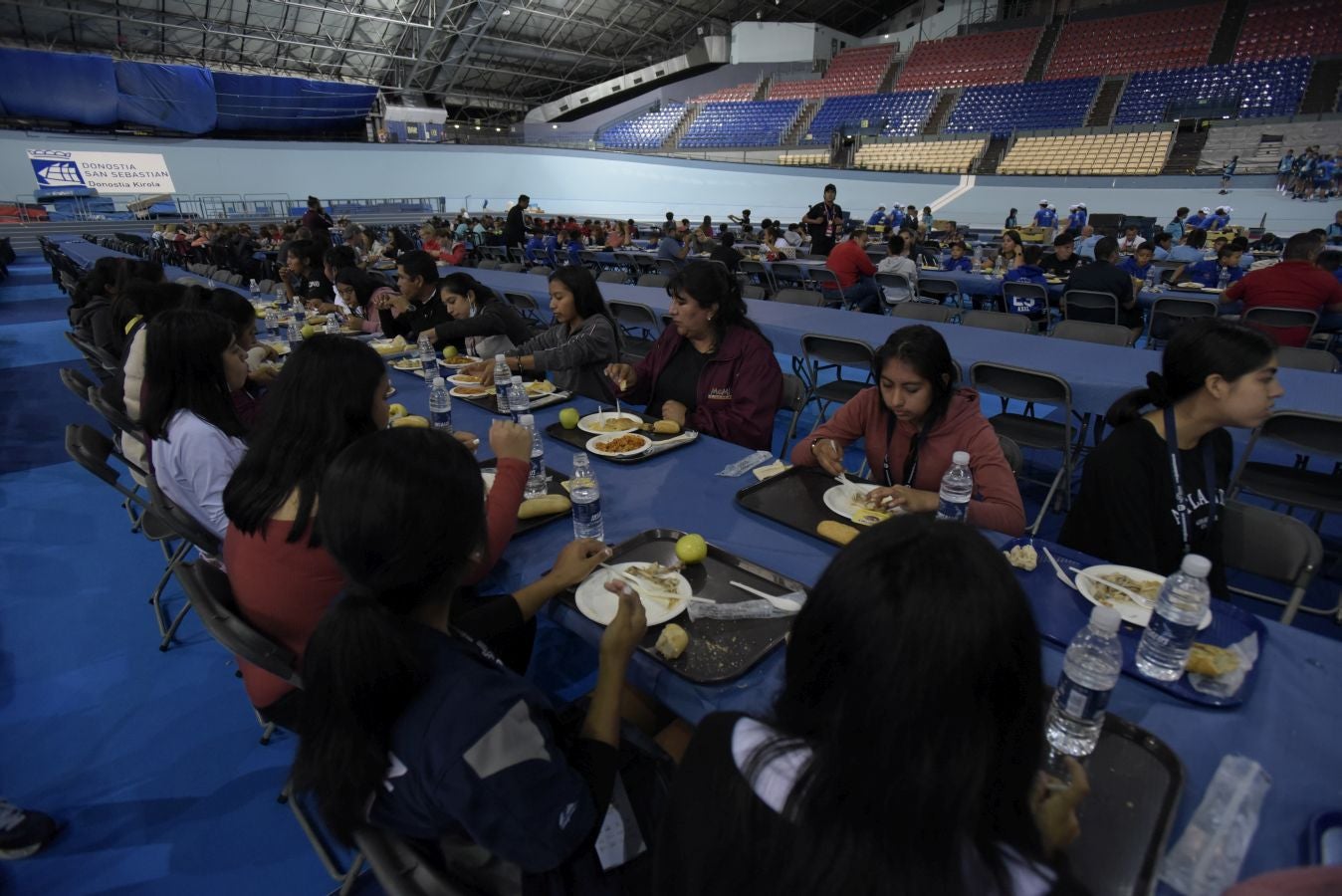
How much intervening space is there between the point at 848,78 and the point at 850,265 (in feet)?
70.6

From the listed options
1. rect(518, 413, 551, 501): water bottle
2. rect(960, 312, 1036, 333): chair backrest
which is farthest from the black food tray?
rect(960, 312, 1036, 333): chair backrest

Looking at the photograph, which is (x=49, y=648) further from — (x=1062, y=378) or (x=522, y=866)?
(x=1062, y=378)

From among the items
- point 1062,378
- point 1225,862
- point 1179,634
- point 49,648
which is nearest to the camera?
point 1225,862

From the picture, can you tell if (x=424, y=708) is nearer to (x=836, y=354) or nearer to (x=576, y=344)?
(x=576, y=344)

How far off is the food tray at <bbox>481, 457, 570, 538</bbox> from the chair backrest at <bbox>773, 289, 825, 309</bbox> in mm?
4143

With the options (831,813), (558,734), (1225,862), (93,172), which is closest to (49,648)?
(558,734)

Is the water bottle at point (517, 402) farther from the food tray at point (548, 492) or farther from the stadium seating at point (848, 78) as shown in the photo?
the stadium seating at point (848, 78)

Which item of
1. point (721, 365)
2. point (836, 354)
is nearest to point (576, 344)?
point (721, 365)

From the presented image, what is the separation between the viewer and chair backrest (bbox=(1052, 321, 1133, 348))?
4.27 m

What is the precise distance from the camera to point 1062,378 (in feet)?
10.4

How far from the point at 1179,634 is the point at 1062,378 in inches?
89.7

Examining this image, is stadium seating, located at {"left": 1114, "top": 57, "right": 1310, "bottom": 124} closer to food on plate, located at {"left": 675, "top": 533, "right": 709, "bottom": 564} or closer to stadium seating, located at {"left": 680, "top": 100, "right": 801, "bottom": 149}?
stadium seating, located at {"left": 680, "top": 100, "right": 801, "bottom": 149}

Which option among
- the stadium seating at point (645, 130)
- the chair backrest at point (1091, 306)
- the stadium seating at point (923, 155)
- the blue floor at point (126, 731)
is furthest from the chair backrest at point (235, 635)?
the stadium seating at point (645, 130)

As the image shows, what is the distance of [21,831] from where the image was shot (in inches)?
73.6
